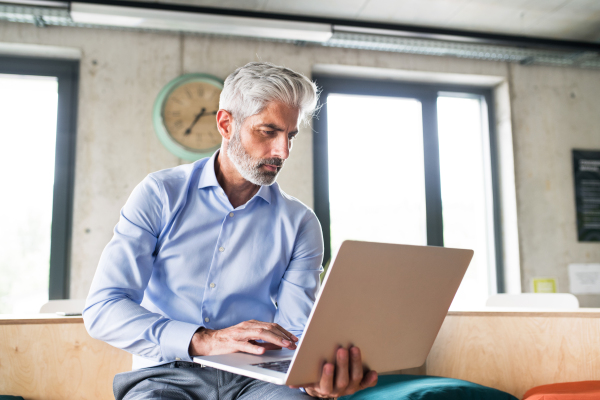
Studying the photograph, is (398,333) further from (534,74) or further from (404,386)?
(534,74)

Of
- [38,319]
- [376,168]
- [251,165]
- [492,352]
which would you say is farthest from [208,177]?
[376,168]

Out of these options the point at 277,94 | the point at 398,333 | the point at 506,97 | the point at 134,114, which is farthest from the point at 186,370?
the point at 506,97

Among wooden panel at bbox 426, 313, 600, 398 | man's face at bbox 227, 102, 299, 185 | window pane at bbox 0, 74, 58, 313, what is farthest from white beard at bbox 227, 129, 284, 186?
window pane at bbox 0, 74, 58, 313

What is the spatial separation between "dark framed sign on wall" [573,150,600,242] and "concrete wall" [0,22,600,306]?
67mm

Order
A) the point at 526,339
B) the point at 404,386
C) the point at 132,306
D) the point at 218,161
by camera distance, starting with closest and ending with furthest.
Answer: the point at 132,306 < the point at 218,161 < the point at 404,386 < the point at 526,339

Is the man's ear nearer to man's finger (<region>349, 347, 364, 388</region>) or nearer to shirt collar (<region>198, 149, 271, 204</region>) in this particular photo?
shirt collar (<region>198, 149, 271, 204</region>)

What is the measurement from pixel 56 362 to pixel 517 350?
162cm

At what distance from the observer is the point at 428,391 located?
1.48 m

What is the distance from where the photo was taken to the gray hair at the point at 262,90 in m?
1.34

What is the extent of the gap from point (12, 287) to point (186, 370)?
239 cm

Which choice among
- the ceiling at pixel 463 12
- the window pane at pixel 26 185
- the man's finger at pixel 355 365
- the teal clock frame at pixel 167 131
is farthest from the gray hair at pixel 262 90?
the window pane at pixel 26 185

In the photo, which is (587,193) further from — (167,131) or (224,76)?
(167,131)

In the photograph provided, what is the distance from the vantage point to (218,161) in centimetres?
145

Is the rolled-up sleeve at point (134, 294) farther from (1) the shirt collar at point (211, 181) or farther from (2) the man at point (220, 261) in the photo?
(1) the shirt collar at point (211, 181)
